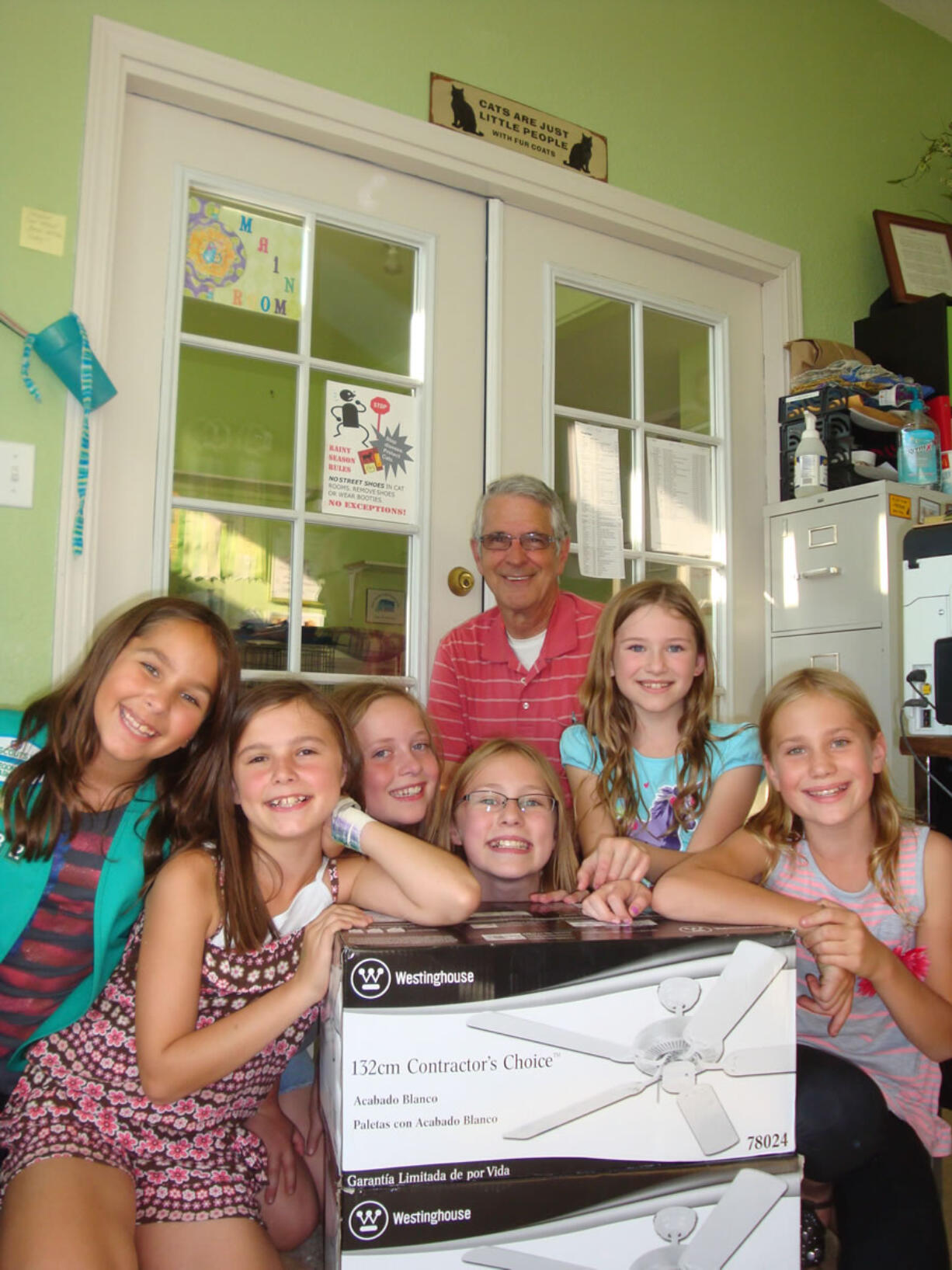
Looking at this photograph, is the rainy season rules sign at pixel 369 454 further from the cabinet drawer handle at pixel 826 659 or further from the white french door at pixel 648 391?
the cabinet drawer handle at pixel 826 659

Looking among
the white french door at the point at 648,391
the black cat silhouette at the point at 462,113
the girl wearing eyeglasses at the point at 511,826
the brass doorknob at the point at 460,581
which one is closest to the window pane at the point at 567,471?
the white french door at the point at 648,391

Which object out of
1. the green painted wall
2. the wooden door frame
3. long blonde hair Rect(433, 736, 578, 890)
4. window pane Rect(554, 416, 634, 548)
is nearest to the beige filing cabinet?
the wooden door frame

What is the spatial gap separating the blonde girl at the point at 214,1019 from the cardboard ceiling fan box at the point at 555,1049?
0.47ft

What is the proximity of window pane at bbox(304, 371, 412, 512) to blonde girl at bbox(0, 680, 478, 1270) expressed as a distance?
2.78 ft

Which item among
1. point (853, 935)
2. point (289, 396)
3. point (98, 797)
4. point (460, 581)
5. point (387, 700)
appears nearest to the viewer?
point (853, 935)

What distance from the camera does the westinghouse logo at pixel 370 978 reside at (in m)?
0.81

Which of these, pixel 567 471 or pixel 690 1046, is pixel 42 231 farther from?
pixel 690 1046

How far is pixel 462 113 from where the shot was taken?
2.13 m

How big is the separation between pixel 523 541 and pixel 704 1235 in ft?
3.98

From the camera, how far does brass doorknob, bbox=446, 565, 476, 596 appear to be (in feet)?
6.93

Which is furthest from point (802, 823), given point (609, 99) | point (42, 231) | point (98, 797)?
point (609, 99)

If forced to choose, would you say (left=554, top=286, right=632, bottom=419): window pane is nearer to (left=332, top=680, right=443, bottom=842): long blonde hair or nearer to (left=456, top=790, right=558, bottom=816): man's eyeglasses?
(left=332, top=680, right=443, bottom=842): long blonde hair

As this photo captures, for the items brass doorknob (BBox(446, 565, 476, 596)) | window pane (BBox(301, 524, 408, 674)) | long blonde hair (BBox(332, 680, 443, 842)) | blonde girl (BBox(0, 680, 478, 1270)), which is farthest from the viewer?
brass doorknob (BBox(446, 565, 476, 596))

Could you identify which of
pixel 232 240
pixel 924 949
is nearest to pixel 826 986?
pixel 924 949
